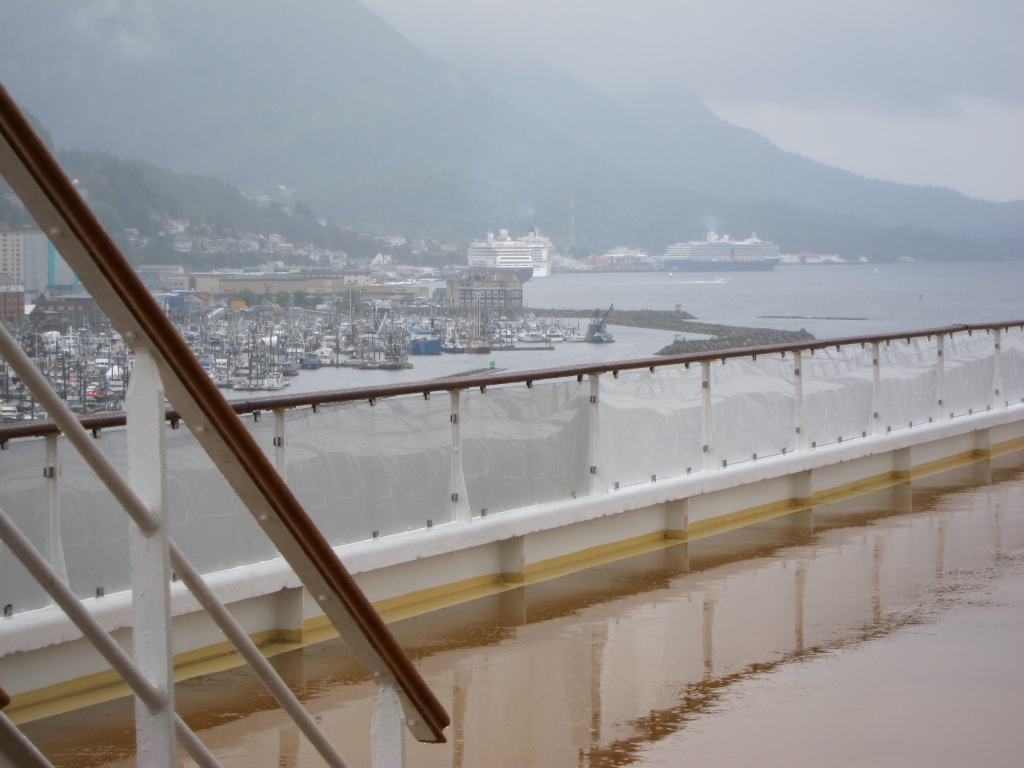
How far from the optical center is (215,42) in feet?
248

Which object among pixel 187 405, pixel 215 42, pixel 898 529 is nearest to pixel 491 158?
pixel 215 42

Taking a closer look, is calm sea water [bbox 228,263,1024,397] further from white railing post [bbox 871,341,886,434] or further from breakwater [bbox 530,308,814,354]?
white railing post [bbox 871,341,886,434]

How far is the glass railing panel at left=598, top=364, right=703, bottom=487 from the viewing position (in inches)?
290

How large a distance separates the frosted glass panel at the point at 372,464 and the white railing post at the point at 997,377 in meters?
7.66

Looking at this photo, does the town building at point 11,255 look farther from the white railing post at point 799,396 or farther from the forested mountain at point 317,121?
the forested mountain at point 317,121

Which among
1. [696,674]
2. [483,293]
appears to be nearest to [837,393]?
[696,674]

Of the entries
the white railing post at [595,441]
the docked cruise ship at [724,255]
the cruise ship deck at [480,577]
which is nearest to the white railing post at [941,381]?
the cruise ship deck at [480,577]

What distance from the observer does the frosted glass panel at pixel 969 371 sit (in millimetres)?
11078

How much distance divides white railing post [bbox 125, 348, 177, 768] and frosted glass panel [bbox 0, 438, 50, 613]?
295 cm

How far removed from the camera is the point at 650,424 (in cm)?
766

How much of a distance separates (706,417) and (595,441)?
1.20 m

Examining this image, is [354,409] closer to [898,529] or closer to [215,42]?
[898,529]

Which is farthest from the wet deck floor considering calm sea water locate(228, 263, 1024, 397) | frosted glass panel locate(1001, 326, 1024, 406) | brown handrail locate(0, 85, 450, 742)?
calm sea water locate(228, 263, 1024, 397)

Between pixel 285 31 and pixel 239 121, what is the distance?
22919 mm
